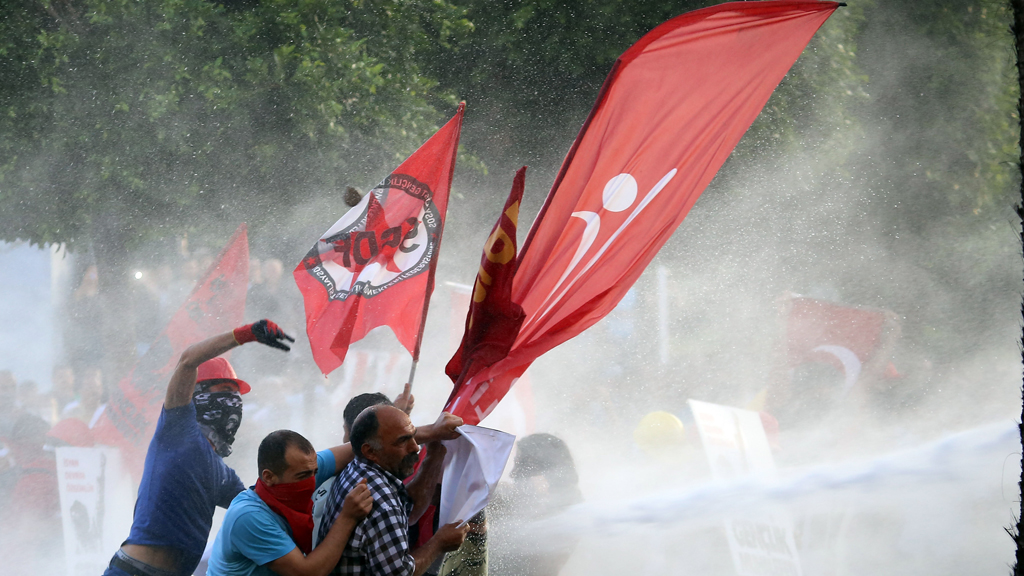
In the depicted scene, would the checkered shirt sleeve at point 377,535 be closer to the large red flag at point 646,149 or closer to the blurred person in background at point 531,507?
the large red flag at point 646,149

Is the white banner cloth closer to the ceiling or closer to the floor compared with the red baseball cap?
closer to the floor

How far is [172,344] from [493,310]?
2.94 metres

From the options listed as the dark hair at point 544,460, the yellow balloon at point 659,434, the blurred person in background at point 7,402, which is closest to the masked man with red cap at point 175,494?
the dark hair at point 544,460

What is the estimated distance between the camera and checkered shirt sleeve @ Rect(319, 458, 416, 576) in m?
2.49

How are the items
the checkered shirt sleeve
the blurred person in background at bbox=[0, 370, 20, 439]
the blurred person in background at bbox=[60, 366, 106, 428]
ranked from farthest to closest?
the blurred person in background at bbox=[60, 366, 106, 428]
the blurred person in background at bbox=[0, 370, 20, 439]
the checkered shirt sleeve

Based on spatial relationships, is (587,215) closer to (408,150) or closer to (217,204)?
(408,150)

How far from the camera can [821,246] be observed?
11.3 metres

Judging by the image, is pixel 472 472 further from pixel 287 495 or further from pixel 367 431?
pixel 287 495

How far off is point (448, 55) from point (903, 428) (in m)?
6.43

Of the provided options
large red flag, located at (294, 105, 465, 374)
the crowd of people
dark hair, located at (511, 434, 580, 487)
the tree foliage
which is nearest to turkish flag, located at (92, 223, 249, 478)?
large red flag, located at (294, 105, 465, 374)

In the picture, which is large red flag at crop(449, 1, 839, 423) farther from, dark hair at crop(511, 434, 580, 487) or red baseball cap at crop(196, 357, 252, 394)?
dark hair at crop(511, 434, 580, 487)

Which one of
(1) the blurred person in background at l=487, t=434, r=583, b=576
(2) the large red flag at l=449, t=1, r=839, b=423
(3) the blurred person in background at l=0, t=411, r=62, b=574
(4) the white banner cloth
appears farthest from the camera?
(3) the blurred person in background at l=0, t=411, r=62, b=574

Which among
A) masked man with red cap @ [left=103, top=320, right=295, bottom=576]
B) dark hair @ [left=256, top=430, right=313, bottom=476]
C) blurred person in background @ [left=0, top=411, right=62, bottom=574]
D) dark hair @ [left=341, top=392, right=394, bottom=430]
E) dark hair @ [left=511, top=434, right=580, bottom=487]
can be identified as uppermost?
dark hair @ [left=256, top=430, right=313, bottom=476]

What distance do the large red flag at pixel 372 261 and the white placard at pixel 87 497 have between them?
268 cm
